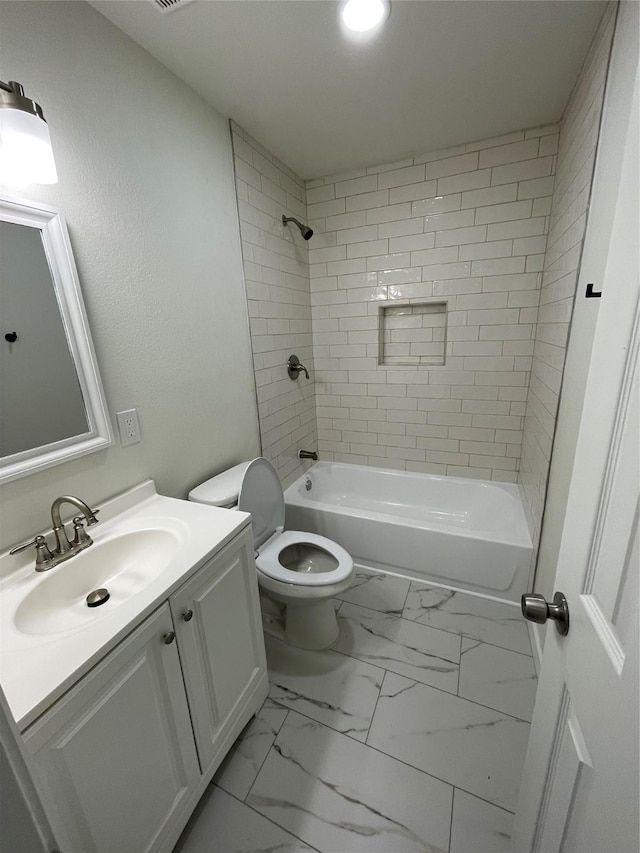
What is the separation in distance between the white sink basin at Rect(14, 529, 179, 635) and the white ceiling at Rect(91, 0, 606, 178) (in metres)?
1.72

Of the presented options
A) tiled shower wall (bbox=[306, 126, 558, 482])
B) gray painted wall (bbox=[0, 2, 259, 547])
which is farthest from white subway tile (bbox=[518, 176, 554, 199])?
gray painted wall (bbox=[0, 2, 259, 547])

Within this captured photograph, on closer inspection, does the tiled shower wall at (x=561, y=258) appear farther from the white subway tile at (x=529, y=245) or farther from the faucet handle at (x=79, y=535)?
the faucet handle at (x=79, y=535)

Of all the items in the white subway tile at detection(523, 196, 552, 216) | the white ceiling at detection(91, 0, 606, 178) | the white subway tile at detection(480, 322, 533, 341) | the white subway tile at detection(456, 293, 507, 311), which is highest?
the white ceiling at detection(91, 0, 606, 178)

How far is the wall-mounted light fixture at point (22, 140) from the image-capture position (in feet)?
2.57

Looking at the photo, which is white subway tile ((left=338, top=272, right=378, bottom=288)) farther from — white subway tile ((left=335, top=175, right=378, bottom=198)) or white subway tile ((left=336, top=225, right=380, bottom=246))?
white subway tile ((left=335, top=175, right=378, bottom=198))

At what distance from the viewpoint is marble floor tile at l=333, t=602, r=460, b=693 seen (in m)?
1.48

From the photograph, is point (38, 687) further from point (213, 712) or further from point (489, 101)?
point (489, 101)

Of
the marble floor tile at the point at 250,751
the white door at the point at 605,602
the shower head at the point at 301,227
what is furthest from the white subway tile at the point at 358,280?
the marble floor tile at the point at 250,751

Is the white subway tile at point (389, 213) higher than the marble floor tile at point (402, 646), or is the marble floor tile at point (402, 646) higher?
the white subway tile at point (389, 213)

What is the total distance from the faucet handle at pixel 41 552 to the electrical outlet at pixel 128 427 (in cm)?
A: 39

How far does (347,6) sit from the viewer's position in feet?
3.62

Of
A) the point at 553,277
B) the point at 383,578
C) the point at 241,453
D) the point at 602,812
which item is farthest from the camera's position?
the point at 383,578

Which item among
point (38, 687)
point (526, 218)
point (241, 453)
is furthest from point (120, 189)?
point (526, 218)

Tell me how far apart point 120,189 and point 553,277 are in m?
1.97
